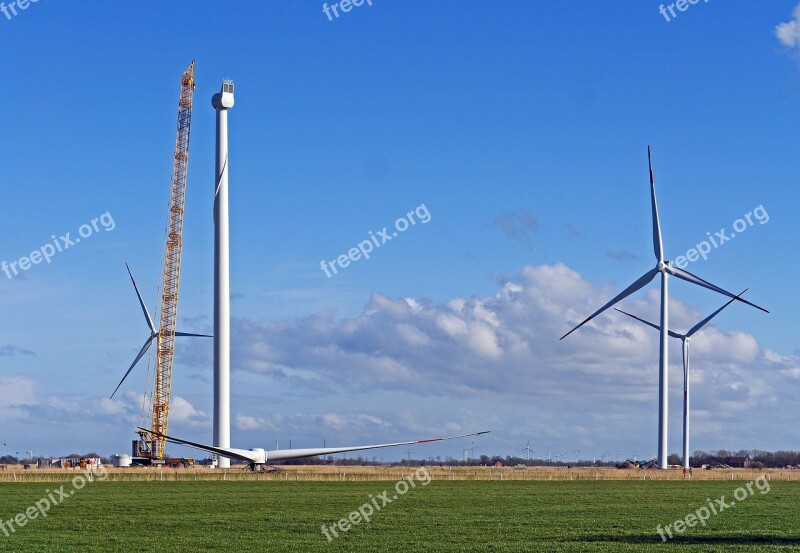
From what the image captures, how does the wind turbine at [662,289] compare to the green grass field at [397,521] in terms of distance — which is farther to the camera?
the wind turbine at [662,289]

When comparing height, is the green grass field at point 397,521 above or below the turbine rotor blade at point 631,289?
below

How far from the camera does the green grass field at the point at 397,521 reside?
1736 inches

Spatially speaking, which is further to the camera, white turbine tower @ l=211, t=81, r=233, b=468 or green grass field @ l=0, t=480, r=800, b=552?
white turbine tower @ l=211, t=81, r=233, b=468

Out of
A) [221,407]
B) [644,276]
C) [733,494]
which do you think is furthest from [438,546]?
[644,276]

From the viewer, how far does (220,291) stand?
414 ft

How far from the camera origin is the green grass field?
4409 centimetres

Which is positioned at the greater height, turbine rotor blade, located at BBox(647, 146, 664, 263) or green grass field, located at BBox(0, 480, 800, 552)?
turbine rotor blade, located at BBox(647, 146, 664, 263)

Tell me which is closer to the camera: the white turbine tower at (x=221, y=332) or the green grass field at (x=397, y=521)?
the green grass field at (x=397, y=521)

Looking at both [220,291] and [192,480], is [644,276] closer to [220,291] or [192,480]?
[220,291]

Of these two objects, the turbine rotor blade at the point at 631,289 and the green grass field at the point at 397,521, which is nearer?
the green grass field at the point at 397,521

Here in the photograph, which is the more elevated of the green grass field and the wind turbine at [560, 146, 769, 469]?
the wind turbine at [560, 146, 769, 469]

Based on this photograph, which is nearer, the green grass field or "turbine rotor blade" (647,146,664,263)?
the green grass field

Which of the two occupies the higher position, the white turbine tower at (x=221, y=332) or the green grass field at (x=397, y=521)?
the white turbine tower at (x=221, y=332)

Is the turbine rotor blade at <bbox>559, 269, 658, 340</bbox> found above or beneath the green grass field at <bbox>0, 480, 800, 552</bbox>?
above
